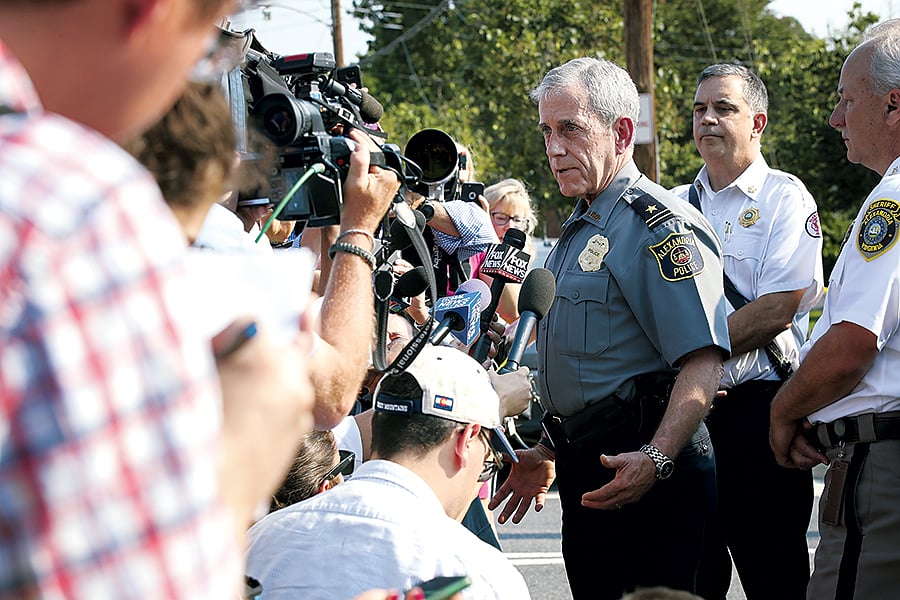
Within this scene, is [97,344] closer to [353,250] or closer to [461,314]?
[353,250]

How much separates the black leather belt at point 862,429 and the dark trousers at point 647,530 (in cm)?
42

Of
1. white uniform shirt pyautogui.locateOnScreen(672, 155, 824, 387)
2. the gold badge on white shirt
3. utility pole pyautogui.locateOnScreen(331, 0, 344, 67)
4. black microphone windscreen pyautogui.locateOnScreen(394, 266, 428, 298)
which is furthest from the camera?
utility pole pyautogui.locateOnScreen(331, 0, 344, 67)

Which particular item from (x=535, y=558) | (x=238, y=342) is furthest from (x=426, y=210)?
(x=238, y=342)

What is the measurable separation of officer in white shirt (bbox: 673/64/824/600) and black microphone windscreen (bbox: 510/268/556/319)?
3.79 ft

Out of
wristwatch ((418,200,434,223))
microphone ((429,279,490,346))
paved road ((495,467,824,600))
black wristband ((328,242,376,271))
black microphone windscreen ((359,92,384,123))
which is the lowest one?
paved road ((495,467,824,600))

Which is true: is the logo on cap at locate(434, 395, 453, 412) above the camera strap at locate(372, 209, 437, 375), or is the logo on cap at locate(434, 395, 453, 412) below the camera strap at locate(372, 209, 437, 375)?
below

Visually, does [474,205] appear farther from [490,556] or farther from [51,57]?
[51,57]

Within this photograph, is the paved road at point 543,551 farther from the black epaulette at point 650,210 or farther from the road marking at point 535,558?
the black epaulette at point 650,210

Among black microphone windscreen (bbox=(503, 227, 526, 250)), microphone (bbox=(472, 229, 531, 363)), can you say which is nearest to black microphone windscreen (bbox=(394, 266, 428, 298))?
microphone (bbox=(472, 229, 531, 363))

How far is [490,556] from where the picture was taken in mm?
2248

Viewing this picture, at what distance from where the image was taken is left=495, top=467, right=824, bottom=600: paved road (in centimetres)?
550

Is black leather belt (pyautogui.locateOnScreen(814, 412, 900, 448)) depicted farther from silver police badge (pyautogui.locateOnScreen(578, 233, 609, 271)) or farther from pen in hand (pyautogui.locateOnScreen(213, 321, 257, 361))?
pen in hand (pyautogui.locateOnScreen(213, 321, 257, 361))

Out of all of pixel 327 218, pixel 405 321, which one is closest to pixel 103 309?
pixel 327 218

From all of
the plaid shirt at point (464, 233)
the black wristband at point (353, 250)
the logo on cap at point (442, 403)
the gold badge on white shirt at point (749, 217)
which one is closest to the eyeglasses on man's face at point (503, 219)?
the plaid shirt at point (464, 233)
